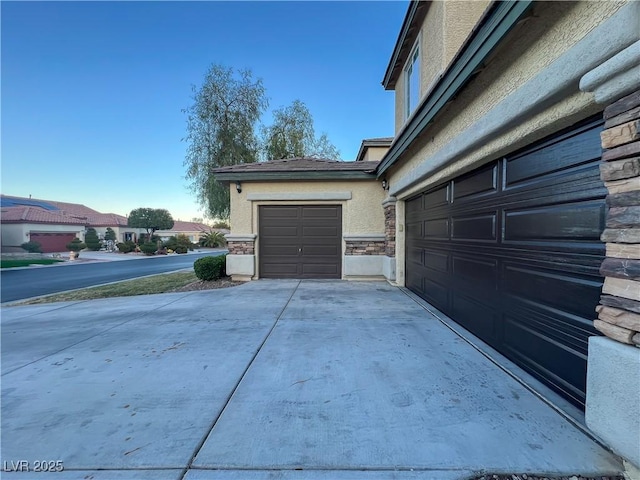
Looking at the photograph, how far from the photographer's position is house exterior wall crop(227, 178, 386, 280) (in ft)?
28.7

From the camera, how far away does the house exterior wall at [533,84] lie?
1.93m

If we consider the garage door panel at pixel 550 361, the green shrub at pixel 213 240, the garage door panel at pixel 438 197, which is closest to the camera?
the garage door panel at pixel 550 361

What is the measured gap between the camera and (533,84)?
241 centimetres

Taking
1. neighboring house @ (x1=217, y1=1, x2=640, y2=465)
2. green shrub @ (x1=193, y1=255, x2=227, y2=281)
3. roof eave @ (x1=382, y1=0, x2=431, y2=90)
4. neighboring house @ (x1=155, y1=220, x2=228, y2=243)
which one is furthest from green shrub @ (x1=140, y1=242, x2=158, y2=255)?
neighboring house @ (x1=217, y1=1, x2=640, y2=465)

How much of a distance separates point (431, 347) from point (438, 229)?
2.47 metres

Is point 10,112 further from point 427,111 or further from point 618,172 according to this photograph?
point 618,172

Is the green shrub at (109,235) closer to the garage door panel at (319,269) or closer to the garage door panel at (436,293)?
the garage door panel at (319,269)

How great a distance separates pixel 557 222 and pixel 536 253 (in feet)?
1.28

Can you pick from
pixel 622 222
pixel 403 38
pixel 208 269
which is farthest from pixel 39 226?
pixel 622 222

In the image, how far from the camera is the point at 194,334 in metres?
4.13

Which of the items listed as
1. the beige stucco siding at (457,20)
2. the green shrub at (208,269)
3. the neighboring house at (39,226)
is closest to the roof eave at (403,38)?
the beige stucco siding at (457,20)

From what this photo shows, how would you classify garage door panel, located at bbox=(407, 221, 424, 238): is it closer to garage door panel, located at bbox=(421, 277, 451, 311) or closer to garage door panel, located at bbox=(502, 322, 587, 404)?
garage door panel, located at bbox=(421, 277, 451, 311)

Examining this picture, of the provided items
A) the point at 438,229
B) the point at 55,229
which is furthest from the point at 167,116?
the point at 55,229

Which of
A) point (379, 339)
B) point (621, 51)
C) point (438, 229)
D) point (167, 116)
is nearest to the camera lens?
point (621, 51)
